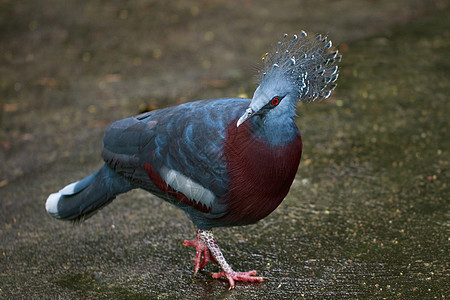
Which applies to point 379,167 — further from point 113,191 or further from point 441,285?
point 113,191

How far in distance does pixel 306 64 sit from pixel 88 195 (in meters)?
1.57

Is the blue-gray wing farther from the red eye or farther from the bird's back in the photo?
the red eye

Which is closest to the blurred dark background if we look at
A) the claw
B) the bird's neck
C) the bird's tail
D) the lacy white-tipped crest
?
the claw

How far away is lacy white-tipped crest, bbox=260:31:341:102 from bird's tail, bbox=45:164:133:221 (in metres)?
1.16

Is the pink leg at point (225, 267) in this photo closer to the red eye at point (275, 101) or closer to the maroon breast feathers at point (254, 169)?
the maroon breast feathers at point (254, 169)

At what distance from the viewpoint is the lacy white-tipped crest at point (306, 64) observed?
8.74ft

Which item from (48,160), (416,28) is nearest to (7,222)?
(48,160)

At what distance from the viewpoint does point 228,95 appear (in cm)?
521

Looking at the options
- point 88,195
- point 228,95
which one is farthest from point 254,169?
point 228,95

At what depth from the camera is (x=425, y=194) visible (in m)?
3.66

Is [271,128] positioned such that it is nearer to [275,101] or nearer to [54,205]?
[275,101]

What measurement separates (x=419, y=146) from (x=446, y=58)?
183 centimetres

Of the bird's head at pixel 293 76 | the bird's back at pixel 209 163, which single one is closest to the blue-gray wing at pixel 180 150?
the bird's back at pixel 209 163

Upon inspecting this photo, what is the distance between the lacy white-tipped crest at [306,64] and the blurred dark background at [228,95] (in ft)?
0.65
